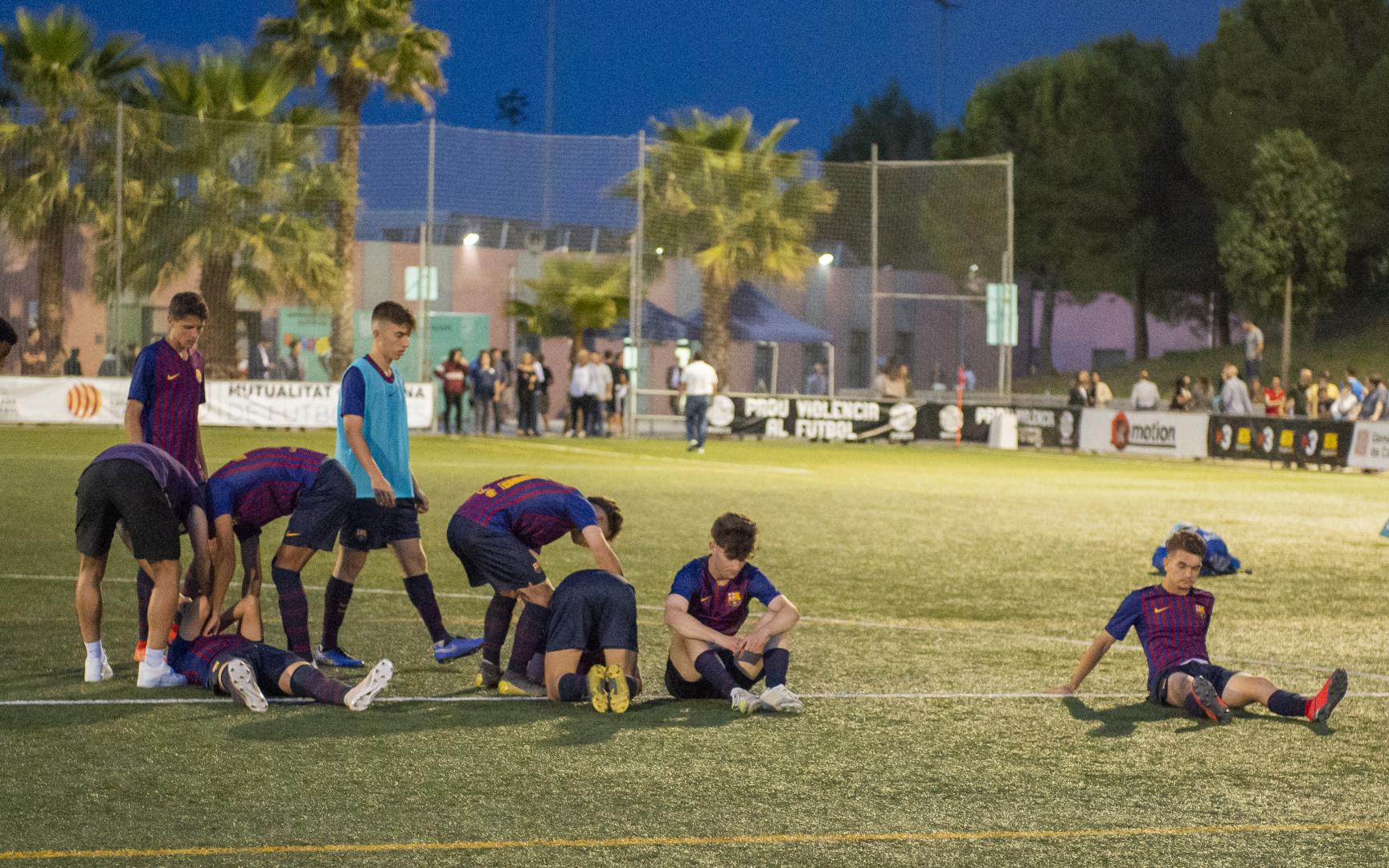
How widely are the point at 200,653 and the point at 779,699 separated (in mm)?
2447

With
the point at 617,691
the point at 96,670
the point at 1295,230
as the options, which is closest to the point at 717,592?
the point at 617,691

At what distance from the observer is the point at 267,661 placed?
711 cm

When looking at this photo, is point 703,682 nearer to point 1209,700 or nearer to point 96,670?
point 1209,700

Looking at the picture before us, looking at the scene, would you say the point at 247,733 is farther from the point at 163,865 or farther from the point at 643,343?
the point at 643,343

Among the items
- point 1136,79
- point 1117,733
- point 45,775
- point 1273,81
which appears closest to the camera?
point 45,775

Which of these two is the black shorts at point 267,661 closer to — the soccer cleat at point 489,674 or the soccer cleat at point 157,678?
the soccer cleat at point 157,678

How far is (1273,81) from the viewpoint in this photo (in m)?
54.0

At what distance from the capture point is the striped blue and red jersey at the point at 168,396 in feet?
26.6

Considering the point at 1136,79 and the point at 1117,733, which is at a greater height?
the point at 1136,79

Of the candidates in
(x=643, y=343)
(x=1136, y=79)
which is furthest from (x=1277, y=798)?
(x=1136, y=79)

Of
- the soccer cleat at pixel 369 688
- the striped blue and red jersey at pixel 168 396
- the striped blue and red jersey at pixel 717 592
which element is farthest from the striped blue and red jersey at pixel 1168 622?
the striped blue and red jersey at pixel 168 396

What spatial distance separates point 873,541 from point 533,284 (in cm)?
2279

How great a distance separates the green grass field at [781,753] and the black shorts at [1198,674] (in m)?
0.15

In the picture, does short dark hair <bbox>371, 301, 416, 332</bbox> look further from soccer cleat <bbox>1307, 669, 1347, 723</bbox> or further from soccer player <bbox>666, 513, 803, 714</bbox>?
soccer cleat <bbox>1307, 669, 1347, 723</bbox>
